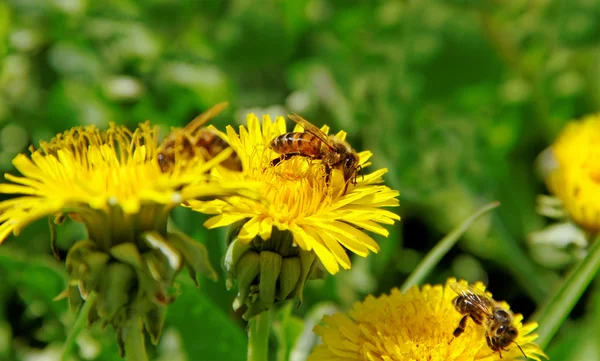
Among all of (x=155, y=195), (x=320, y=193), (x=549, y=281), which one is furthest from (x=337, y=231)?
(x=549, y=281)

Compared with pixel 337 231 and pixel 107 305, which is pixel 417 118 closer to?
pixel 337 231

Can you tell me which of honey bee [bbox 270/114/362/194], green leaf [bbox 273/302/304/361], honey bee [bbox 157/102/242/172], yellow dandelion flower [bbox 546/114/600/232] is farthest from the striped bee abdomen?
yellow dandelion flower [bbox 546/114/600/232]

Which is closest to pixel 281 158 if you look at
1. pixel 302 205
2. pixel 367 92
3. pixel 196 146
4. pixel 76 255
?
pixel 302 205

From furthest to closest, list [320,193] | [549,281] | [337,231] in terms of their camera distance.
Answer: [549,281] < [320,193] < [337,231]

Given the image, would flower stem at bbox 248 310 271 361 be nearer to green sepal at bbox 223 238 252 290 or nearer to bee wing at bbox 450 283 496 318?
green sepal at bbox 223 238 252 290

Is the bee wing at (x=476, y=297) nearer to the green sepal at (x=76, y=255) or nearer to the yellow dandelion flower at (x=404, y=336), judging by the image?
the yellow dandelion flower at (x=404, y=336)

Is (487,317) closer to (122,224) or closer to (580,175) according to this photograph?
(122,224)
